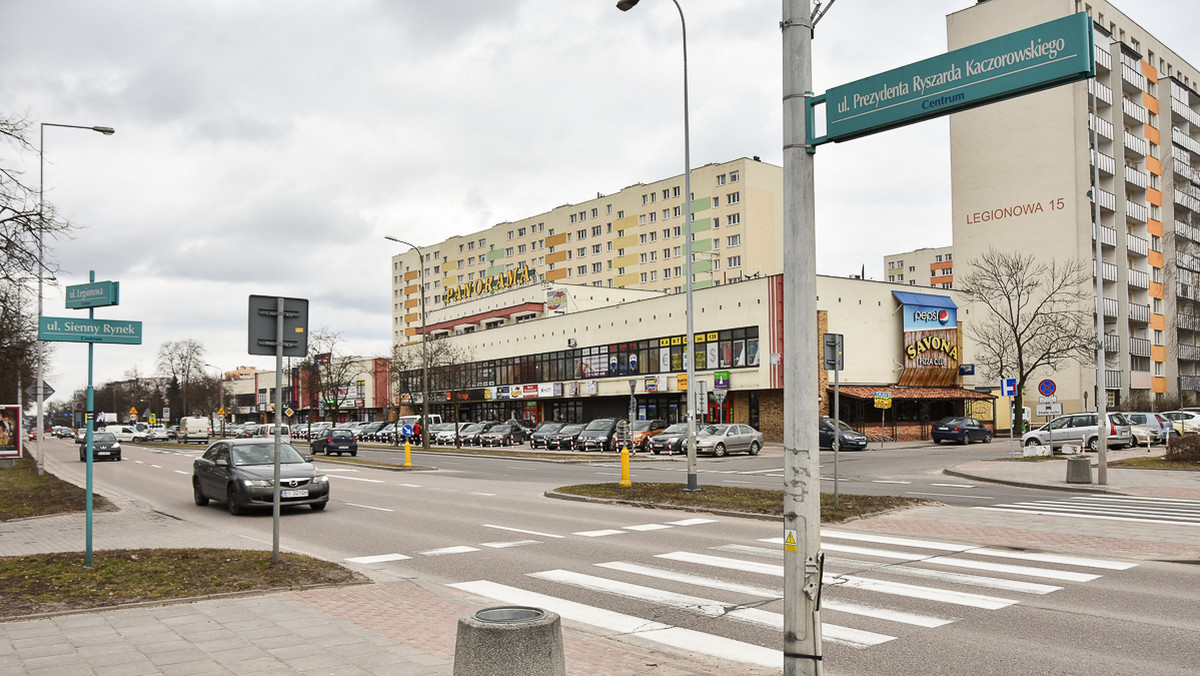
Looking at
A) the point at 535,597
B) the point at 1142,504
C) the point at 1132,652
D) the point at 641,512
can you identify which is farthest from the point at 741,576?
the point at 1142,504

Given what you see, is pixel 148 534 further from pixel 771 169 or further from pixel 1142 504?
pixel 771 169

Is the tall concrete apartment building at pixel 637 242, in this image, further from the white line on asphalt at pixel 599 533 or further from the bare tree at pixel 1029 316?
the white line on asphalt at pixel 599 533

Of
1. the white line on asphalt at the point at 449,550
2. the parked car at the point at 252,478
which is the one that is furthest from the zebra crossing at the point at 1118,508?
the parked car at the point at 252,478

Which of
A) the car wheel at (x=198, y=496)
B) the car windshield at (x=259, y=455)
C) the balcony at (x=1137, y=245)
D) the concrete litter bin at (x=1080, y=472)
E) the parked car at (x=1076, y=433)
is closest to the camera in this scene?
the car windshield at (x=259, y=455)

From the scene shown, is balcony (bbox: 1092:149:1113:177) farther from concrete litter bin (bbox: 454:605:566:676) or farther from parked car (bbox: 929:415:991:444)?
concrete litter bin (bbox: 454:605:566:676)

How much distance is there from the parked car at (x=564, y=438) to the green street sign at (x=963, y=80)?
41807mm

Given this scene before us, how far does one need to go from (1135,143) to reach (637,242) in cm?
4530

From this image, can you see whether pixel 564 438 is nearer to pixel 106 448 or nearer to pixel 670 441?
pixel 670 441

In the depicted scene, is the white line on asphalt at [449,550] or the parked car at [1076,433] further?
the parked car at [1076,433]

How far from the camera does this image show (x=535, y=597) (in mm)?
8742

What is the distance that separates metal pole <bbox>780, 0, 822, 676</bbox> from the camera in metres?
4.59

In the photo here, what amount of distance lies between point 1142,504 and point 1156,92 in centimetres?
6865

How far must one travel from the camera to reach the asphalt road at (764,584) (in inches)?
259

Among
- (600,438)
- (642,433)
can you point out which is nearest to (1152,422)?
(642,433)
